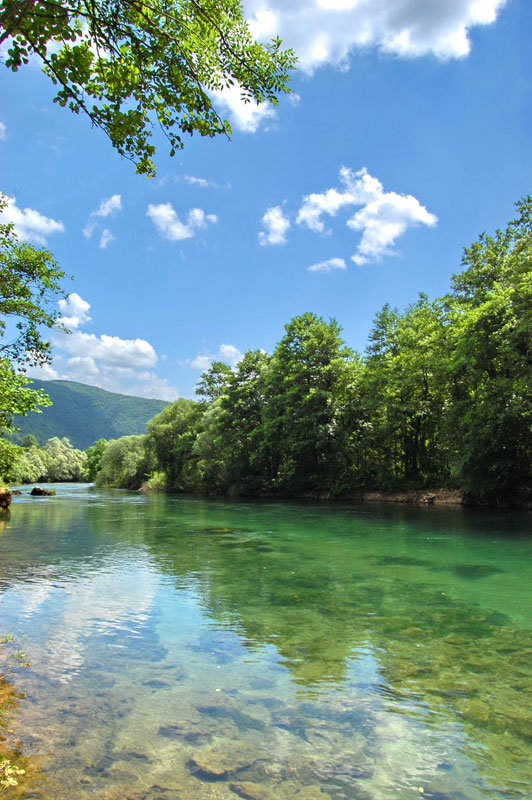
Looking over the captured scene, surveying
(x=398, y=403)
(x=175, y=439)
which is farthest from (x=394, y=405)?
(x=175, y=439)

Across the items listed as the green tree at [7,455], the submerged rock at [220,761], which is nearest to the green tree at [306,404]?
the green tree at [7,455]

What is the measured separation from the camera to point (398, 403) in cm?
4938

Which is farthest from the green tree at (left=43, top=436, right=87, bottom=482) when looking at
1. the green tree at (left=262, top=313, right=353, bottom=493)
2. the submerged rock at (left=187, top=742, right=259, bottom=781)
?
the submerged rock at (left=187, top=742, right=259, bottom=781)

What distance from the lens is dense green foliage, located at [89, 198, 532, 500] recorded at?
→ 33906 millimetres

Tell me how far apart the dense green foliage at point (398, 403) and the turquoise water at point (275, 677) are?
67.7 ft

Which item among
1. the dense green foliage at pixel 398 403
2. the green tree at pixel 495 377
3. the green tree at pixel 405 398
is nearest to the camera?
the green tree at pixel 495 377

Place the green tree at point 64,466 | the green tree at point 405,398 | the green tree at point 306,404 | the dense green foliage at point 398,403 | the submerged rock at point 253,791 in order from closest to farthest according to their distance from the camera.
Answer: the submerged rock at point 253,791 < the dense green foliage at point 398,403 < the green tree at point 405,398 < the green tree at point 306,404 < the green tree at point 64,466

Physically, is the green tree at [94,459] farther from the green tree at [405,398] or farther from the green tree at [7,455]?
the green tree at [7,455]

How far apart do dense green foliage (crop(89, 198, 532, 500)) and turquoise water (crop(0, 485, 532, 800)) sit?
20640 mm

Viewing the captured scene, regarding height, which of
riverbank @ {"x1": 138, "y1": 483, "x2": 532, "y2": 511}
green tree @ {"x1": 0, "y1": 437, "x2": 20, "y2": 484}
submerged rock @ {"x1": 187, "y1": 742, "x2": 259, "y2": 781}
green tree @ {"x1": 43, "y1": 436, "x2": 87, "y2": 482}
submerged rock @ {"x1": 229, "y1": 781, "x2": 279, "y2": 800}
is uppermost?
green tree @ {"x1": 0, "y1": 437, "x2": 20, "y2": 484}

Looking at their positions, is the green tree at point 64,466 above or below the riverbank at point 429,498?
below

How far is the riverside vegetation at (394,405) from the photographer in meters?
33.8

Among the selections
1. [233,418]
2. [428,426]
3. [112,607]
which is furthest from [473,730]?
[233,418]

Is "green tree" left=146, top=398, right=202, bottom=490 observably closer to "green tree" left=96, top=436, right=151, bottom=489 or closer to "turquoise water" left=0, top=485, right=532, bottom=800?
"green tree" left=96, top=436, right=151, bottom=489
